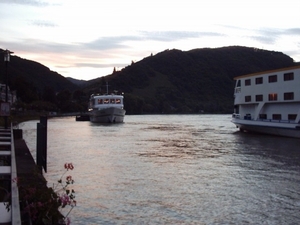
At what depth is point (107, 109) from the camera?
72250 millimetres

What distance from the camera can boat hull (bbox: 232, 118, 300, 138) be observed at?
3579cm

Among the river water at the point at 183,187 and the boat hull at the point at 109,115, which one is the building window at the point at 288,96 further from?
the boat hull at the point at 109,115

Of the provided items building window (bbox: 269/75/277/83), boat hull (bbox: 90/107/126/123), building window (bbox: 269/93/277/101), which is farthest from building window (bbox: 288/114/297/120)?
boat hull (bbox: 90/107/126/123)

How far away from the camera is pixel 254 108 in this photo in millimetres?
42875

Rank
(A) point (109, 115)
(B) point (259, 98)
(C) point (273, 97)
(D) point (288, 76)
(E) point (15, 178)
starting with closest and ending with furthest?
1. (E) point (15, 178)
2. (D) point (288, 76)
3. (C) point (273, 97)
4. (B) point (259, 98)
5. (A) point (109, 115)

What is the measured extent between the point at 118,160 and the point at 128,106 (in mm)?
146167

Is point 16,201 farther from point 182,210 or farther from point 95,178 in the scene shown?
point 95,178

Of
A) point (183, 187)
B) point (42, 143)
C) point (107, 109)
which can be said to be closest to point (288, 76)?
point (183, 187)

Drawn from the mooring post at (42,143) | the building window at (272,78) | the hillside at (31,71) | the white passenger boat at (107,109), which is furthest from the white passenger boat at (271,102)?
the hillside at (31,71)

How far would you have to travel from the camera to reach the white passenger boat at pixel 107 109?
239ft

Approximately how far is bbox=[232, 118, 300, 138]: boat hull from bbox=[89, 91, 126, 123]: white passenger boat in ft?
108

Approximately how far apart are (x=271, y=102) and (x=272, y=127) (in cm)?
269

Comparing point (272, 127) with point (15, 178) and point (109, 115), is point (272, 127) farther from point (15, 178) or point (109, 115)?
point (109, 115)

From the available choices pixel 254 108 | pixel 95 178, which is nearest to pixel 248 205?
pixel 95 178
